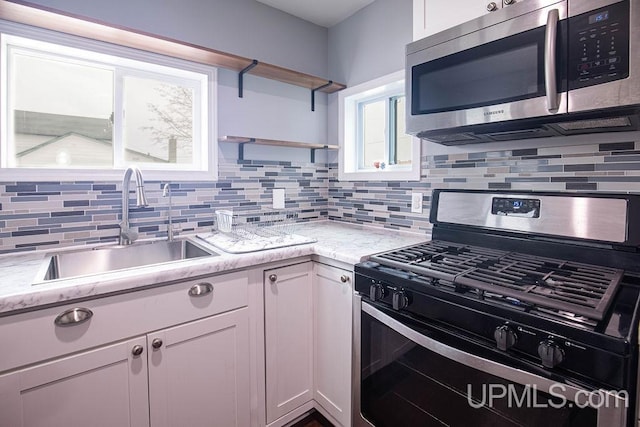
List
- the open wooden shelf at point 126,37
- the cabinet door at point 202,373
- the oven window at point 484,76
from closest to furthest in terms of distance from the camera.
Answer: the oven window at point 484,76 → the cabinet door at point 202,373 → the open wooden shelf at point 126,37

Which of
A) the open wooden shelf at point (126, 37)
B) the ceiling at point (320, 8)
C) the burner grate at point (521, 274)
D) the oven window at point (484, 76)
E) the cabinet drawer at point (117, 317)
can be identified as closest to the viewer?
the burner grate at point (521, 274)

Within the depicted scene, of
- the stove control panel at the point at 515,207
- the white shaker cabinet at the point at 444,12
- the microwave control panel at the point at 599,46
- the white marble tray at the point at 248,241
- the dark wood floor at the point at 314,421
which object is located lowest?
the dark wood floor at the point at 314,421

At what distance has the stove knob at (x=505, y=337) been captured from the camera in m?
0.85

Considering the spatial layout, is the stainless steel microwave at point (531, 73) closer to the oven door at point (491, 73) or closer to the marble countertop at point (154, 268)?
the oven door at point (491, 73)

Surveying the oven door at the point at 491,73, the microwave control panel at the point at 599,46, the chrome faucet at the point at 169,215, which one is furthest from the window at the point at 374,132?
the chrome faucet at the point at 169,215

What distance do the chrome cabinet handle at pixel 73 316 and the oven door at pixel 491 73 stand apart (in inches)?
55.3

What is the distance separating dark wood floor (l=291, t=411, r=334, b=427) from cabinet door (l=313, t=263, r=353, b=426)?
0.38ft

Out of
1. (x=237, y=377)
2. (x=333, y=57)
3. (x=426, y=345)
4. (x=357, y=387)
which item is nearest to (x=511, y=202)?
(x=426, y=345)

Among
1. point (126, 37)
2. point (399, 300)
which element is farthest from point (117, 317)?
point (126, 37)

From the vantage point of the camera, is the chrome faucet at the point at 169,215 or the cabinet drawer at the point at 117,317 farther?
the chrome faucet at the point at 169,215

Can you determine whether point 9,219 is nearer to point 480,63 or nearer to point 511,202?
point 480,63

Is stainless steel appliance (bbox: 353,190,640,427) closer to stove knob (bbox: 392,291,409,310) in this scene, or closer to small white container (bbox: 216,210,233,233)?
stove knob (bbox: 392,291,409,310)

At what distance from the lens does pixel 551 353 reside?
773 mm

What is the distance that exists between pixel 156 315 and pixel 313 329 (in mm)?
749
